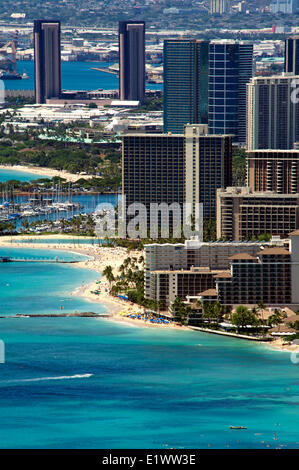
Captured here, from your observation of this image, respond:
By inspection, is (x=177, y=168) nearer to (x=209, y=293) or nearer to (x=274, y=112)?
(x=209, y=293)

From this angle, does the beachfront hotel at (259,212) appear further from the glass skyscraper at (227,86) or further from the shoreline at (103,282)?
the glass skyscraper at (227,86)

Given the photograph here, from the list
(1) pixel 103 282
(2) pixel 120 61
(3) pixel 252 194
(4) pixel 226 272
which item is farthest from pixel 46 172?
(4) pixel 226 272

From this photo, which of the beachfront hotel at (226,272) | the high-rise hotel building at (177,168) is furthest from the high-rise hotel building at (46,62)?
the beachfront hotel at (226,272)
